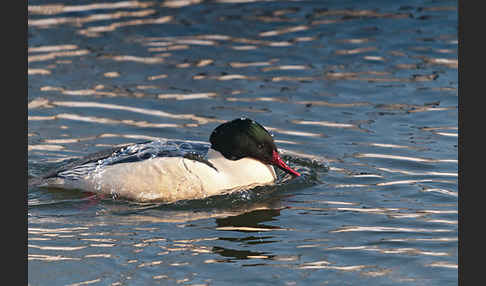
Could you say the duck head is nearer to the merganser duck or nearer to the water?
the merganser duck

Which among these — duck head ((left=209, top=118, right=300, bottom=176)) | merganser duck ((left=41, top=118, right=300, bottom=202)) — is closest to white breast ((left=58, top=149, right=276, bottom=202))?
merganser duck ((left=41, top=118, right=300, bottom=202))

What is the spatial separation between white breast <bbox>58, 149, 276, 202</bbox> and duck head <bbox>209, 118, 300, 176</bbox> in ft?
1.03

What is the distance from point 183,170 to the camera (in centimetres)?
981

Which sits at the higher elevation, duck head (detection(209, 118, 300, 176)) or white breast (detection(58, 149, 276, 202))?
duck head (detection(209, 118, 300, 176))

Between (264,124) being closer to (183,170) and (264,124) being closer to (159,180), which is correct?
(183,170)

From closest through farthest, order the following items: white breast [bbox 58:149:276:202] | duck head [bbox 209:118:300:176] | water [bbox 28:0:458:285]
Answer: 1. water [bbox 28:0:458:285]
2. white breast [bbox 58:149:276:202]
3. duck head [bbox 209:118:300:176]

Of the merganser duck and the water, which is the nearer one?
the water

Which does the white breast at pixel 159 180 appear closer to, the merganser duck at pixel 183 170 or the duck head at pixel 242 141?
the merganser duck at pixel 183 170

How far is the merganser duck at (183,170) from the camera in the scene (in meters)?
9.80

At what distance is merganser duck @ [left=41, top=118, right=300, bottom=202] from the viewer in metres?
9.80

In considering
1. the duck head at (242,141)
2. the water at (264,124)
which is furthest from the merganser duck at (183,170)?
the water at (264,124)

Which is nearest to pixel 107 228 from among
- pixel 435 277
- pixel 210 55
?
pixel 435 277

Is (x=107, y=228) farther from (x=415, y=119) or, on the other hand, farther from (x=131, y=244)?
(x=415, y=119)

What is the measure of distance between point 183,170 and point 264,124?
2743 millimetres
